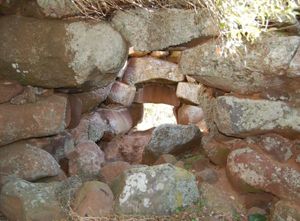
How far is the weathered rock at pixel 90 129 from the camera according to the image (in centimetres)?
404

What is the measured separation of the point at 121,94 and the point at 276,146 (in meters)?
2.79

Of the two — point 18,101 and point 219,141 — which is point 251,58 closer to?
point 219,141

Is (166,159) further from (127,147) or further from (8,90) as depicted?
(127,147)

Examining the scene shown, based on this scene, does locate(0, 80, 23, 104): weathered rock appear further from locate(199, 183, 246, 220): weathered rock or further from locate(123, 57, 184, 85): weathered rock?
locate(123, 57, 184, 85): weathered rock

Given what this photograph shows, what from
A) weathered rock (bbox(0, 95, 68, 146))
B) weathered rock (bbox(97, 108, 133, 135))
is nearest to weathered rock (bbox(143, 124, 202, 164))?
weathered rock (bbox(0, 95, 68, 146))

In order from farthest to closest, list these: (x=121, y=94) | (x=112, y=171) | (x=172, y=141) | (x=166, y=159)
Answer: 1. (x=121, y=94)
2. (x=172, y=141)
3. (x=166, y=159)
4. (x=112, y=171)

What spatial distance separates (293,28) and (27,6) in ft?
6.02

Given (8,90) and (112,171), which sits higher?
(8,90)

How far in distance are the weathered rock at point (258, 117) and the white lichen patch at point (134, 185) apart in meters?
0.73

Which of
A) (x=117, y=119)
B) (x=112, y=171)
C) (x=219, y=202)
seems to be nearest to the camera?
(x=219, y=202)

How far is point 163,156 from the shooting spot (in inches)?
130

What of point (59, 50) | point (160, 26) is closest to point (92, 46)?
point (59, 50)

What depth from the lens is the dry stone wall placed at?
8.63 ft

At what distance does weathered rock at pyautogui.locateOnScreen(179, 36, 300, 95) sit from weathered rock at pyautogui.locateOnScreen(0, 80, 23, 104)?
1250 mm
